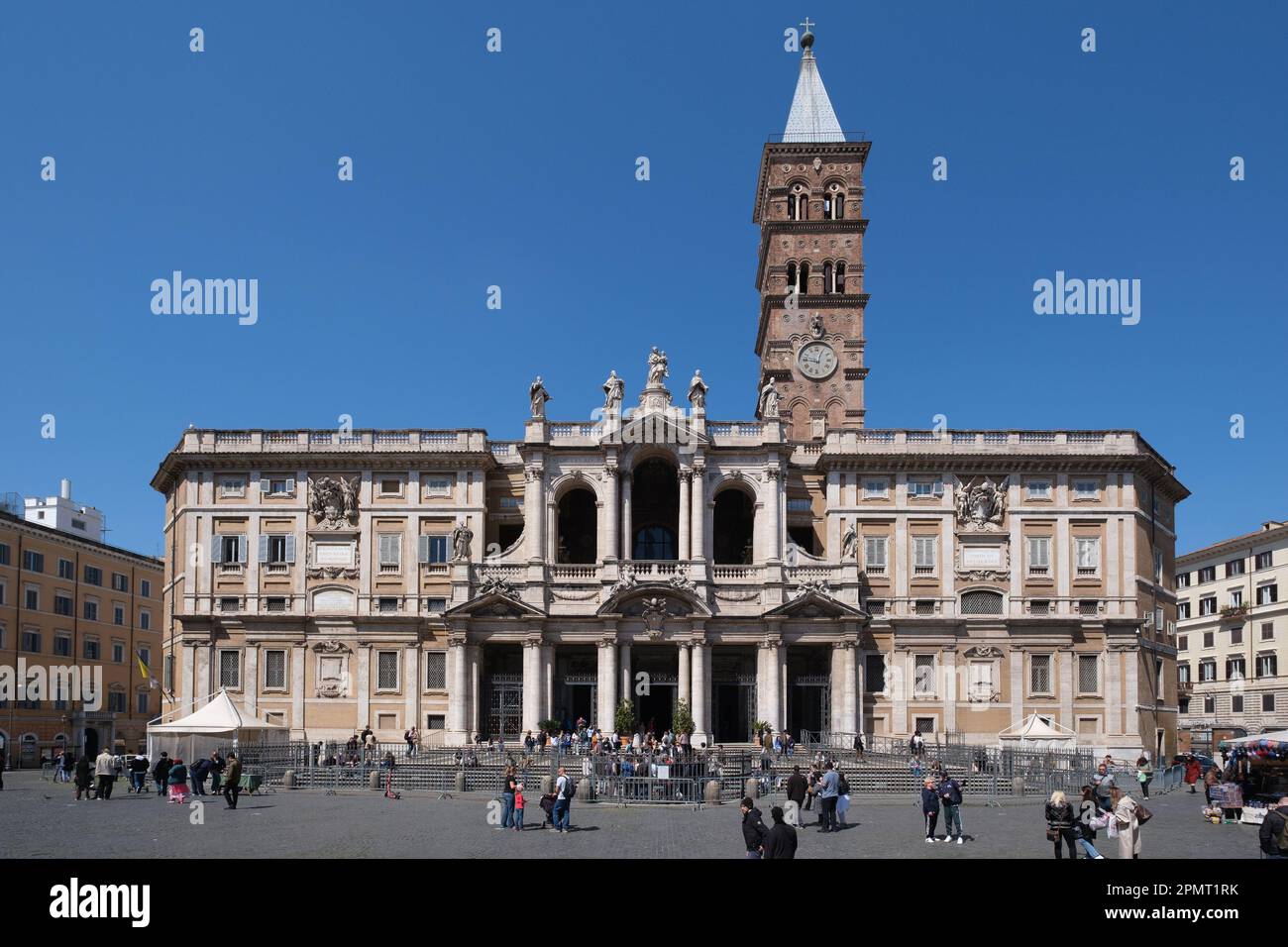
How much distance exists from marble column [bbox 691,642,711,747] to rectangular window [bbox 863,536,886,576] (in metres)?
8.72

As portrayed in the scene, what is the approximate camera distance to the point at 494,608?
2304 inches

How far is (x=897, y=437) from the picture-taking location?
6194 centimetres

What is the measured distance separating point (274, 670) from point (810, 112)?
44.1 m

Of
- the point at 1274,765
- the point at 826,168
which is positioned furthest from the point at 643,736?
the point at 826,168

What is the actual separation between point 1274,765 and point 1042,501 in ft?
94.3

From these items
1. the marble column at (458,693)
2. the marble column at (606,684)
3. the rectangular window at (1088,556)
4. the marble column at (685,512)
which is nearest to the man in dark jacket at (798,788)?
the marble column at (606,684)

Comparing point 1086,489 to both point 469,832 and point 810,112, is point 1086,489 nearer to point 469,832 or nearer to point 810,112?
point 810,112

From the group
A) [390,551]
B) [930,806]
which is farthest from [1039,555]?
[930,806]

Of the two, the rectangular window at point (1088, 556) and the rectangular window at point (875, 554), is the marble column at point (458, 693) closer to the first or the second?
the rectangular window at point (875, 554)

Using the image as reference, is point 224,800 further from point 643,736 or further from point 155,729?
point 643,736

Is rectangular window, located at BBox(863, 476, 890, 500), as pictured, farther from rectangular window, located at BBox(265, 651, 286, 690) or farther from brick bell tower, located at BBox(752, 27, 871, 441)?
rectangular window, located at BBox(265, 651, 286, 690)

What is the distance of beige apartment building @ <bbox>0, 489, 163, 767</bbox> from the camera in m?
68.3

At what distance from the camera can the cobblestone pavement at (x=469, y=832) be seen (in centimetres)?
2511
